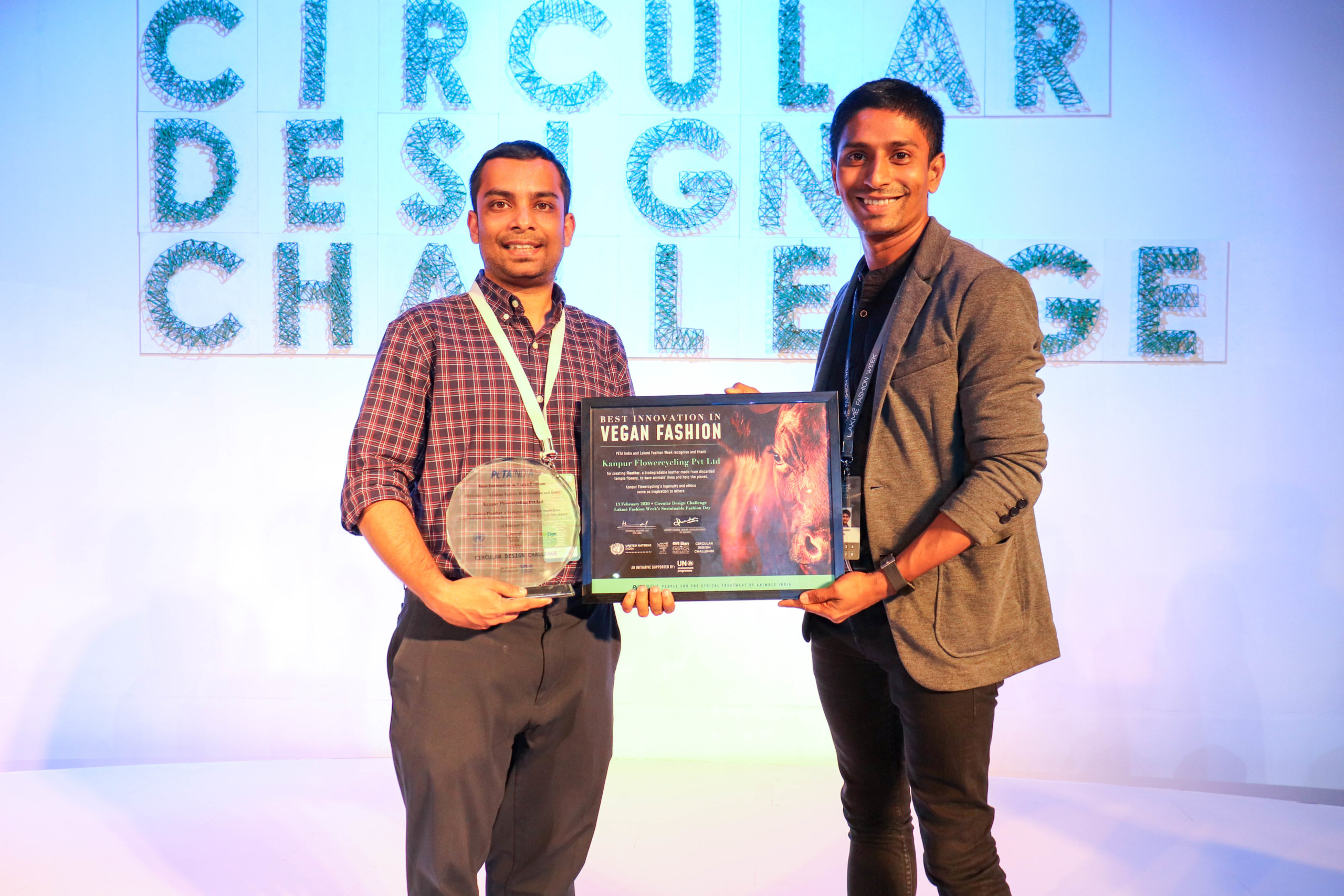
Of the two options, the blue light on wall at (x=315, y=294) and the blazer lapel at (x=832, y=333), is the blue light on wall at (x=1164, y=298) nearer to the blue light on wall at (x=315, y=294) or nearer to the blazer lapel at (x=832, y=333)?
the blazer lapel at (x=832, y=333)

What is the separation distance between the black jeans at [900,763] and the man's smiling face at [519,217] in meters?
0.94

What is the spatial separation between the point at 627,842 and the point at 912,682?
61.5 inches

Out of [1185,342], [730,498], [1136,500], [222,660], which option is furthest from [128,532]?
[1185,342]

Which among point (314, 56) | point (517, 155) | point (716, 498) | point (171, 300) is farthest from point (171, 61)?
point (716, 498)

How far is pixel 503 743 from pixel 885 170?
51.6 inches

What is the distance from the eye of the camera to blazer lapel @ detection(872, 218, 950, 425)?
1.62 meters

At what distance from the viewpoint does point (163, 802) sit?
3104 mm

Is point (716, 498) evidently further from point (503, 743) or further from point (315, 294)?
point (315, 294)

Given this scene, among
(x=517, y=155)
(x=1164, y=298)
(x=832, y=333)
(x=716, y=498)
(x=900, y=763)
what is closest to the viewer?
(x=716, y=498)

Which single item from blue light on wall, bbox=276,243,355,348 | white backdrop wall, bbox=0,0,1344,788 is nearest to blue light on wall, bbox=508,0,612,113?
white backdrop wall, bbox=0,0,1344,788

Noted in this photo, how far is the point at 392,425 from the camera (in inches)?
64.6

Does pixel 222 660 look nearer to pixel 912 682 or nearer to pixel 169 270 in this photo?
pixel 169 270

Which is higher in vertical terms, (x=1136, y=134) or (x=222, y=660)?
(x=1136, y=134)

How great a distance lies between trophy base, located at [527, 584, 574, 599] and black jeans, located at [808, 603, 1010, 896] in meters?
0.54
